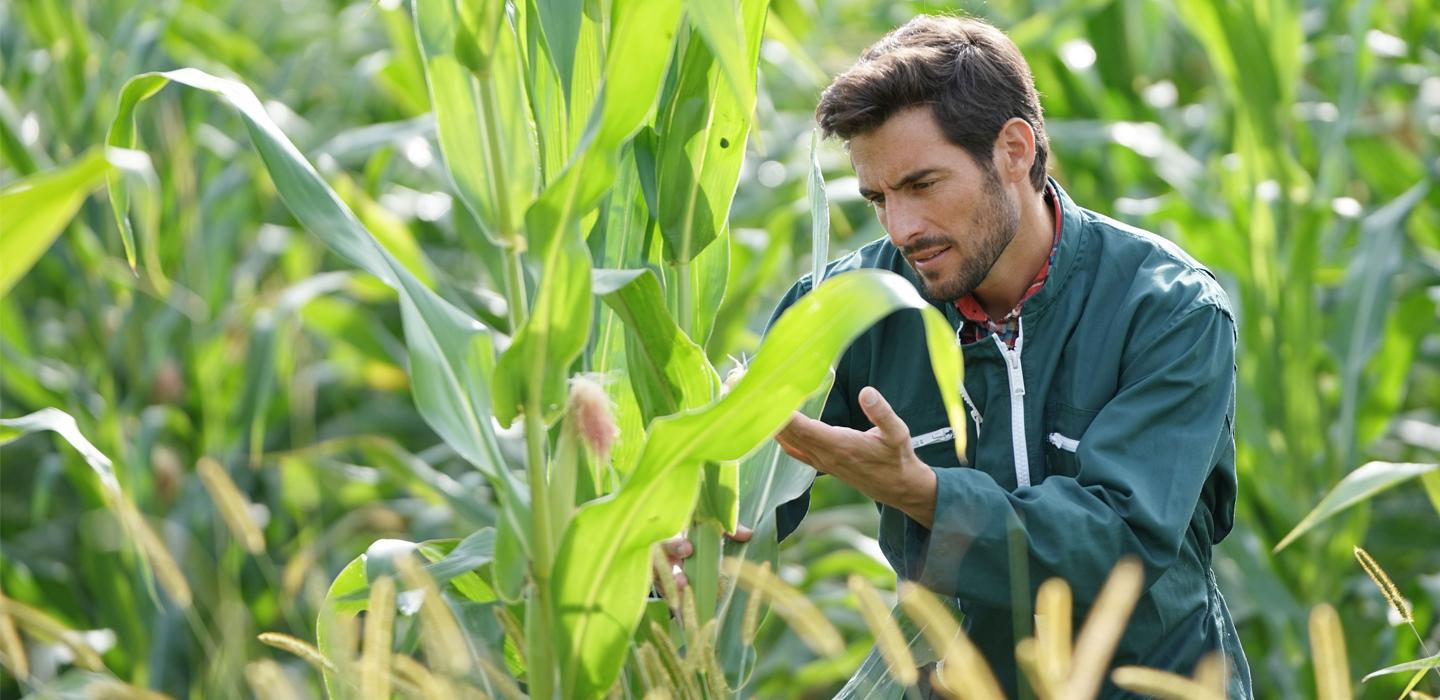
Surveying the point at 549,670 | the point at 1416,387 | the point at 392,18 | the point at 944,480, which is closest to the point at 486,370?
the point at 549,670

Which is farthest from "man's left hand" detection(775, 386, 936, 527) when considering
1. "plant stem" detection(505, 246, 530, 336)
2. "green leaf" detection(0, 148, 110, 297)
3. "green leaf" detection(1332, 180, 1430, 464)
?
"green leaf" detection(1332, 180, 1430, 464)

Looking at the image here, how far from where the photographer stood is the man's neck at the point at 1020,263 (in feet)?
5.74

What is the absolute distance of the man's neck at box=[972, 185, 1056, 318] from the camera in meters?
1.75

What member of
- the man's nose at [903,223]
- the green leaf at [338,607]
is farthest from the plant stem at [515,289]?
the man's nose at [903,223]

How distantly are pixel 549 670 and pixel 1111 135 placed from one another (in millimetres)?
1789

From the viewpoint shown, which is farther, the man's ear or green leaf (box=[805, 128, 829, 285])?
the man's ear

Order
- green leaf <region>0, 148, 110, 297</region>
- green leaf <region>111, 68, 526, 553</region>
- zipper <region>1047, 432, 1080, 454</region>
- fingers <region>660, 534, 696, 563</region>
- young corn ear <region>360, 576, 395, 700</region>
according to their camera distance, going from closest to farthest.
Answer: green leaf <region>0, 148, 110, 297</region> → young corn ear <region>360, 576, 395, 700</region> → green leaf <region>111, 68, 526, 553</region> → fingers <region>660, 534, 696, 563</region> → zipper <region>1047, 432, 1080, 454</region>

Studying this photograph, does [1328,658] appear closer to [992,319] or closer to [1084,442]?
[1084,442]

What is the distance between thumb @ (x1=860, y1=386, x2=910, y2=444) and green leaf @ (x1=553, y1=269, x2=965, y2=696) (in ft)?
0.23

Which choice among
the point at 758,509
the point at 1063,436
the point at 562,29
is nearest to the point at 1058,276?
the point at 1063,436

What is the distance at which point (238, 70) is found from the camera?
3.76m

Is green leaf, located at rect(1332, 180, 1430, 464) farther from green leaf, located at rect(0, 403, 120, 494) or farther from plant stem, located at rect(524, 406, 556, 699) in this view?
green leaf, located at rect(0, 403, 120, 494)

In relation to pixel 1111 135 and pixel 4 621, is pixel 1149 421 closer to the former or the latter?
pixel 4 621

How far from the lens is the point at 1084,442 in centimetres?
154
